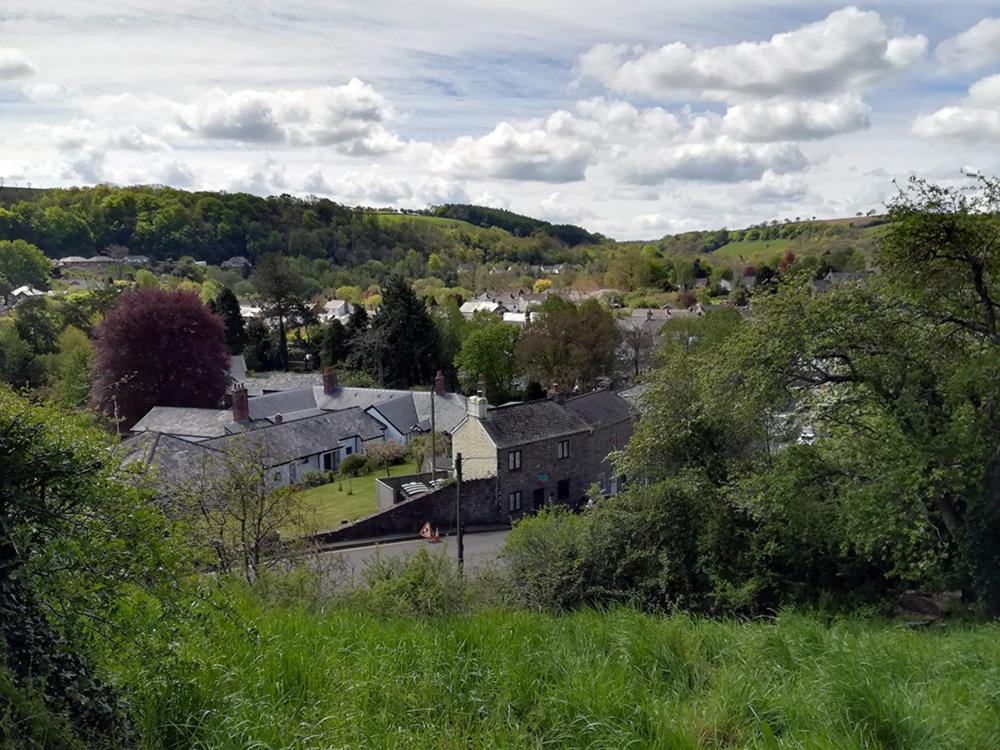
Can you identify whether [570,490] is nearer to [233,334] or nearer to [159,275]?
[233,334]

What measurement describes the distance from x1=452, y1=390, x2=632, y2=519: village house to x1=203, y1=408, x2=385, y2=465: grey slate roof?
1004cm

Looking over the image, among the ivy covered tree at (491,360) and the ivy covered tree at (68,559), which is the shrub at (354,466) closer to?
the ivy covered tree at (491,360)

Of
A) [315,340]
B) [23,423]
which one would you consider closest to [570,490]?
[23,423]

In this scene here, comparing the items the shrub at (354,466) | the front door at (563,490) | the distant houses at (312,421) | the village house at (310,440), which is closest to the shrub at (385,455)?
the shrub at (354,466)

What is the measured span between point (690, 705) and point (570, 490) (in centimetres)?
2891

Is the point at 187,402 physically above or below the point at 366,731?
below

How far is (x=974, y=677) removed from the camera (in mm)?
6008

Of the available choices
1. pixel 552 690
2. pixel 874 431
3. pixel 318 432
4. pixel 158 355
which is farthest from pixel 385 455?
pixel 552 690

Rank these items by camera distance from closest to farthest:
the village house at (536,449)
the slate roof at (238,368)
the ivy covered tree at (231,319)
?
the village house at (536,449), the slate roof at (238,368), the ivy covered tree at (231,319)

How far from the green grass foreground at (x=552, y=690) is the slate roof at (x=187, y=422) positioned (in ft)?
116

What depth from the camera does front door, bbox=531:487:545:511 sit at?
3232 centimetres

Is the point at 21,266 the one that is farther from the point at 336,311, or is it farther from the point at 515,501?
the point at 515,501

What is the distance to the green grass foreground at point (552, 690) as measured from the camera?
4.46 meters

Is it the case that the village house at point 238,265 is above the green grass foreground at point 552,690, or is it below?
above
